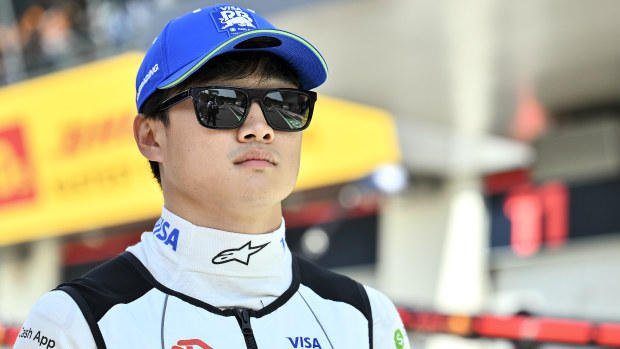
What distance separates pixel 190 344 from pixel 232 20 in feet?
2.03

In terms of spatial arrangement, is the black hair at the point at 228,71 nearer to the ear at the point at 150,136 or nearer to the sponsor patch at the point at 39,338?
the ear at the point at 150,136

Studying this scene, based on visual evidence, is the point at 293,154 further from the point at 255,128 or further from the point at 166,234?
the point at 166,234

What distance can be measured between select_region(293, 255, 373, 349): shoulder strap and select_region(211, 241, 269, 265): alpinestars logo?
192mm

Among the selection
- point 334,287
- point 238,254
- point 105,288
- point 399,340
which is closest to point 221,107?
point 238,254

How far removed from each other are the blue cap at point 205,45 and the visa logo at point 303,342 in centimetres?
54

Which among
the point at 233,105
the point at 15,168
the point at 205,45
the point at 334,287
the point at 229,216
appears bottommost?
the point at 334,287

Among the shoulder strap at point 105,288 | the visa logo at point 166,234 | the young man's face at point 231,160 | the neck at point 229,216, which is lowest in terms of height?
the shoulder strap at point 105,288

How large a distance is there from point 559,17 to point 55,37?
8.54m

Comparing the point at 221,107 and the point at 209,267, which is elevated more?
the point at 221,107

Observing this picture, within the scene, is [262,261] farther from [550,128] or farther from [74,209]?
[74,209]

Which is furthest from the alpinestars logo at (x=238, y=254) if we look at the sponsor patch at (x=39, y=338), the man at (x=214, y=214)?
the sponsor patch at (x=39, y=338)

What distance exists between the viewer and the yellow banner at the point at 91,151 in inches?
397

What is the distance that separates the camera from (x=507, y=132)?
10.2 m

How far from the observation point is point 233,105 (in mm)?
1785
